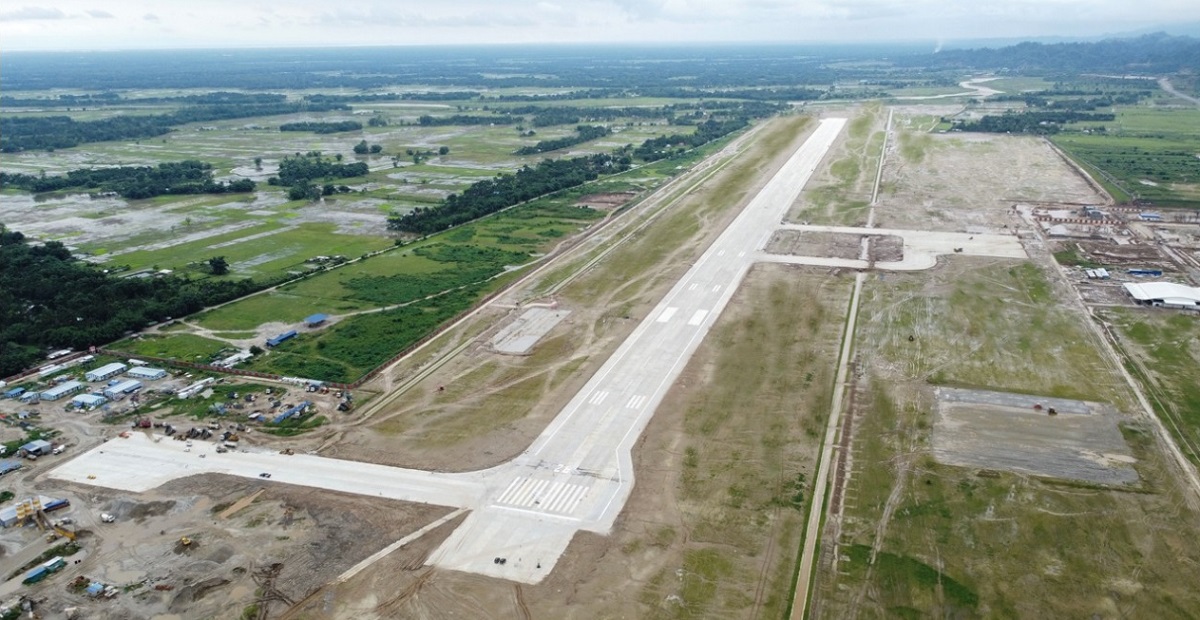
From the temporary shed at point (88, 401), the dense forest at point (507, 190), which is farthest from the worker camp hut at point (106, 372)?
the dense forest at point (507, 190)

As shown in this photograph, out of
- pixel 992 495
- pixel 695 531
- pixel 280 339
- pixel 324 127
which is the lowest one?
pixel 695 531

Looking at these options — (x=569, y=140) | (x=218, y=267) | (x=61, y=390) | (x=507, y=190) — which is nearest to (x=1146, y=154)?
(x=569, y=140)

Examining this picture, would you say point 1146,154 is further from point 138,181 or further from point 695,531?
point 138,181

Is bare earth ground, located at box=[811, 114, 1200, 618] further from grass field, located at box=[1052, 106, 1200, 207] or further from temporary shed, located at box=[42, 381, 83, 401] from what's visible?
grass field, located at box=[1052, 106, 1200, 207]

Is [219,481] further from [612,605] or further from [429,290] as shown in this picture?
[429,290]

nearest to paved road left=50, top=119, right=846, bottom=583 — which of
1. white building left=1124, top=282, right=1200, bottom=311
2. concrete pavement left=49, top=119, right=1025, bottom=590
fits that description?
concrete pavement left=49, top=119, right=1025, bottom=590

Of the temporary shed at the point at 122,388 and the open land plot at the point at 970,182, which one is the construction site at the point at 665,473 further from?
the open land plot at the point at 970,182

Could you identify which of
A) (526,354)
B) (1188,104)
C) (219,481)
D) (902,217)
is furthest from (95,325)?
(1188,104)
